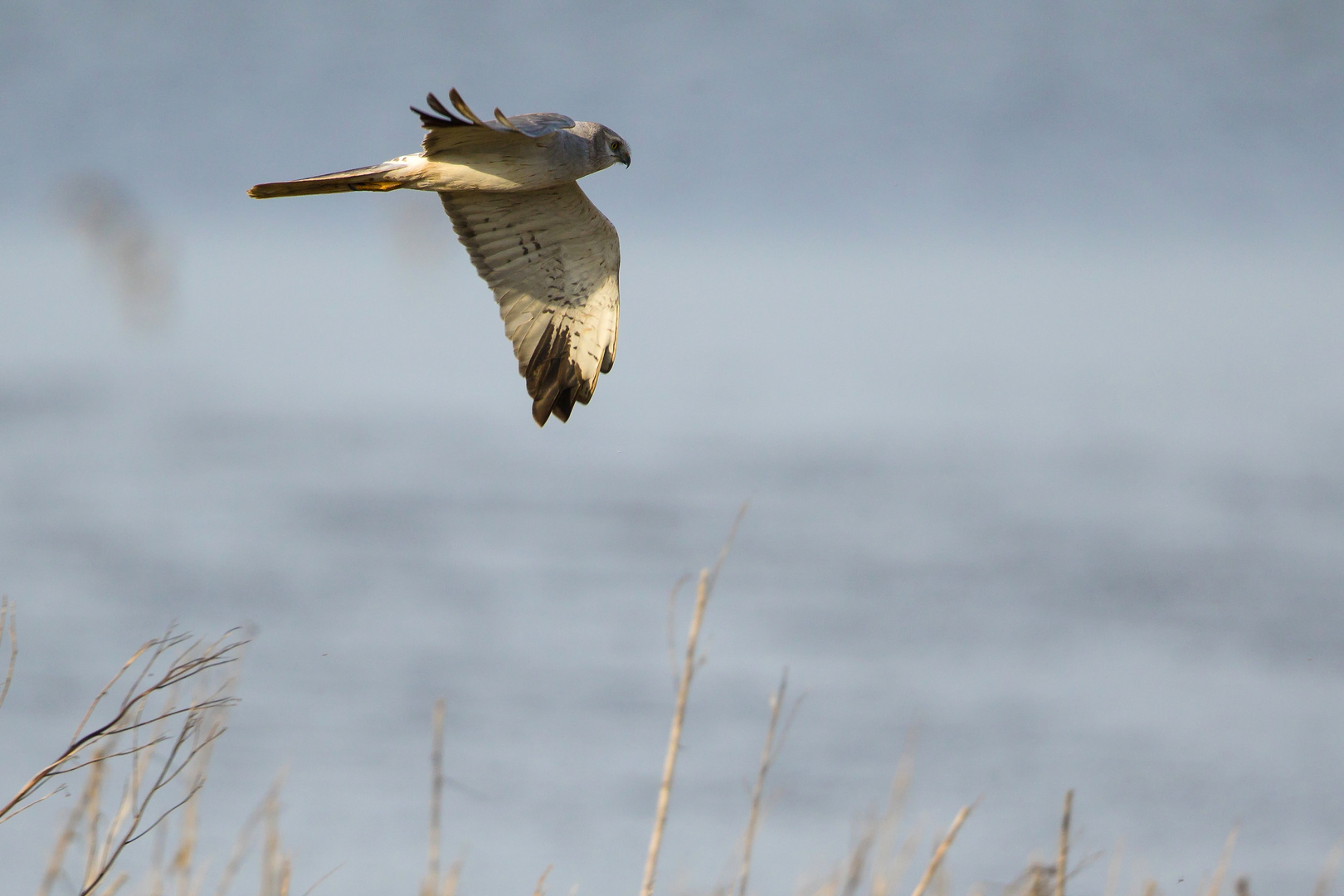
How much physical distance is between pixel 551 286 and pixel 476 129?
124cm

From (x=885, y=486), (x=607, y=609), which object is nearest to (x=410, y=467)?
(x=885, y=486)

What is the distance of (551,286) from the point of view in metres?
5.11

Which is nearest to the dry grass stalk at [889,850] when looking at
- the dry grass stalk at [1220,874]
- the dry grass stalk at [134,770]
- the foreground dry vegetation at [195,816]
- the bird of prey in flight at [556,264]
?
the foreground dry vegetation at [195,816]

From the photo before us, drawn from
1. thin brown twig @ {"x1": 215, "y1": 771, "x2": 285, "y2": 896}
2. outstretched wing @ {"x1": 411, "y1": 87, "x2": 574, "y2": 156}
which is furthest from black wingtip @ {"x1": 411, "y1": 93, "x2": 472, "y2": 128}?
thin brown twig @ {"x1": 215, "y1": 771, "x2": 285, "y2": 896}

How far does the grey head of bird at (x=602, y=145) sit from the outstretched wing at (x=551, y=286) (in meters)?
0.22

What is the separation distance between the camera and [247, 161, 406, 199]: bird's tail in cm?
405

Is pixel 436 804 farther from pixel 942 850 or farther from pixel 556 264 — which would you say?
pixel 556 264

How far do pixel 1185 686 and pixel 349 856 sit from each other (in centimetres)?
1014

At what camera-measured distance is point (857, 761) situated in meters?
12.6

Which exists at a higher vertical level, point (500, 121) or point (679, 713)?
point (500, 121)

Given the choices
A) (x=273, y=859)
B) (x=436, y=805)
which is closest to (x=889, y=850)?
(x=436, y=805)

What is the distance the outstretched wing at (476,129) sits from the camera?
364 cm

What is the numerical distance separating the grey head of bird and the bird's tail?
68 centimetres

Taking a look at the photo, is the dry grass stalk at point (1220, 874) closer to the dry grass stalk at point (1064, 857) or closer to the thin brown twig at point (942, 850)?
the dry grass stalk at point (1064, 857)
